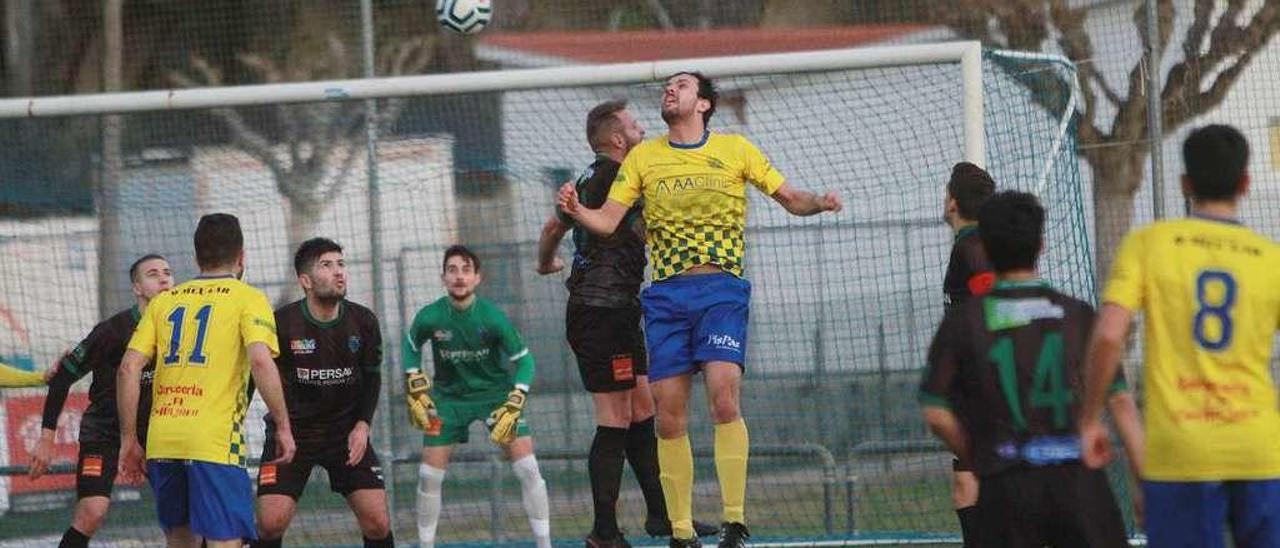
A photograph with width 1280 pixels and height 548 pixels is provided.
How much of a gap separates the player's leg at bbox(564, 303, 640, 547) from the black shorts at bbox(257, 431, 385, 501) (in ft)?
3.50

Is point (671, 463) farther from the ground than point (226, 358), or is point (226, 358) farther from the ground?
point (226, 358)

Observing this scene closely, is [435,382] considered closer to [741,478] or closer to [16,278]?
[741,478]

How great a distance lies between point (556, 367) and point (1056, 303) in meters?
8.33

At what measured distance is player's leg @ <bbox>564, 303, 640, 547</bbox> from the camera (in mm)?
9438

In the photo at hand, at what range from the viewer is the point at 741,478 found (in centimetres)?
871

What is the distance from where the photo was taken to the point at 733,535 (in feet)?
28.1

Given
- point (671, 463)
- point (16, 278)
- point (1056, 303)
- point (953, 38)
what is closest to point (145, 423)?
point (671, 463)

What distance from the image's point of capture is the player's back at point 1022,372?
590 cm

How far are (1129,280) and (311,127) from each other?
12.5 m

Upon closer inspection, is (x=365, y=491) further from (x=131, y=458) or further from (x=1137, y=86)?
(x=1137, y=86)

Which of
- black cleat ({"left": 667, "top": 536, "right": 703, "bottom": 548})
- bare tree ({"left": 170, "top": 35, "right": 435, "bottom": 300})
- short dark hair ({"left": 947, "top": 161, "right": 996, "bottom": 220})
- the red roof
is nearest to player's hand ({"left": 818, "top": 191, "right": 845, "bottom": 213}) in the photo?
short dark hair ({"left": 947, "top": 161, "right": 996, "bottom": 220})

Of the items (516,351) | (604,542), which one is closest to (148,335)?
(604,542)

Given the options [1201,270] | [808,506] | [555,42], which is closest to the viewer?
[1201,270]

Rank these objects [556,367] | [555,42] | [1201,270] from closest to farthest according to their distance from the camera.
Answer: [1201,270]
[556,367]
[555,42]
